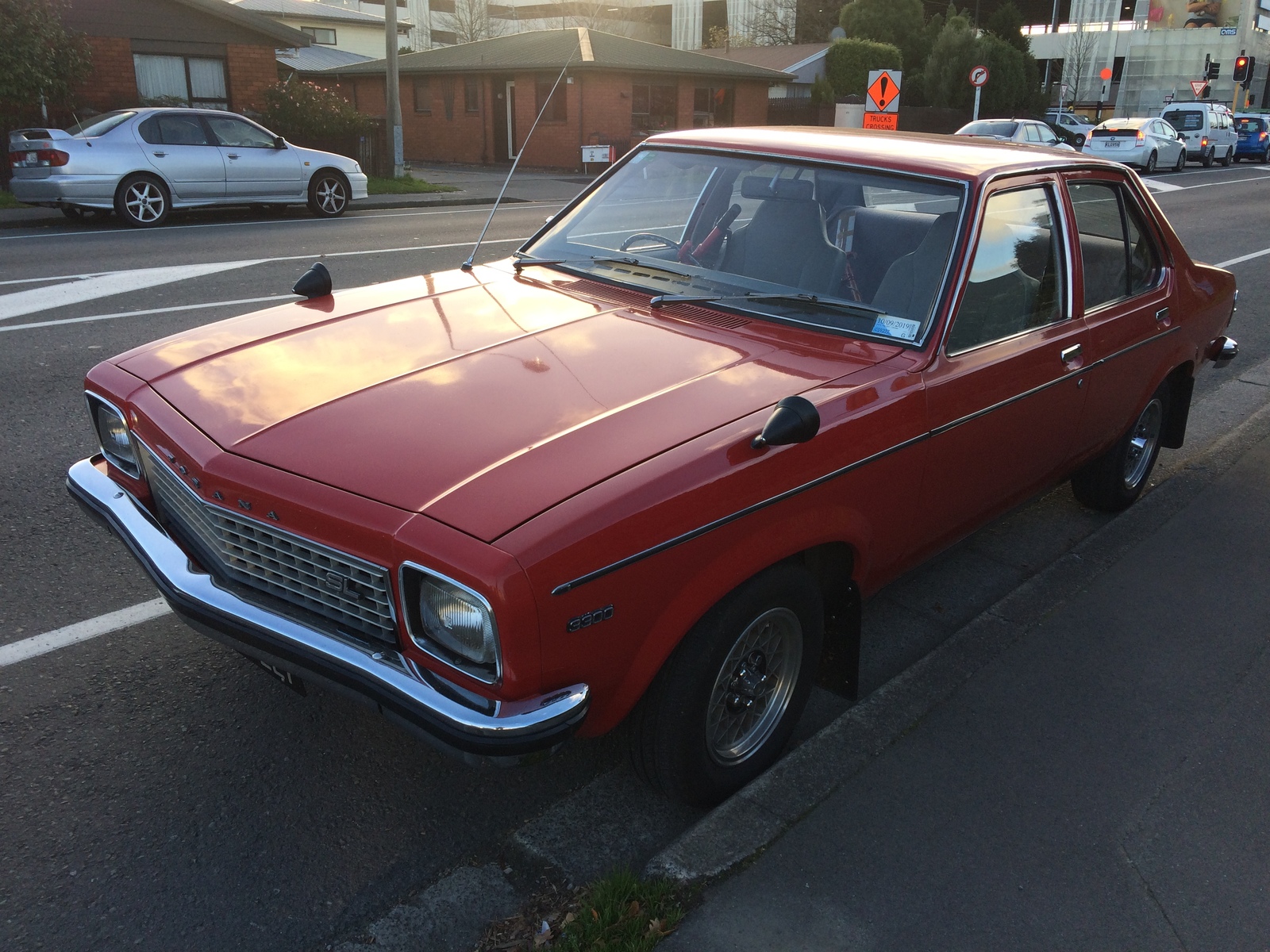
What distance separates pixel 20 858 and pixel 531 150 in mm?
29980

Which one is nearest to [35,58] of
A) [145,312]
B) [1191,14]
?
[145,312]

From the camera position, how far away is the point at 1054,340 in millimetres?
3918

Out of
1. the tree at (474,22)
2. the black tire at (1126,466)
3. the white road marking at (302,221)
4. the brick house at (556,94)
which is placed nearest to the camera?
the black tire at (1126,466)

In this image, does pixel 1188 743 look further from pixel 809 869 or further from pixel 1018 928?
pixel 809 869

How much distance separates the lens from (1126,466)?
5.06 meters

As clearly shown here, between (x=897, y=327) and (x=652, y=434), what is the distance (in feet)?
3.72

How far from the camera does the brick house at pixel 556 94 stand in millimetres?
29719

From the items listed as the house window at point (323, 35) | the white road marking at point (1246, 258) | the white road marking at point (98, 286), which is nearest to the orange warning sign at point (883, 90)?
the white road marking at point (1246, 258)

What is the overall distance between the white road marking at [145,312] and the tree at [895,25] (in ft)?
140

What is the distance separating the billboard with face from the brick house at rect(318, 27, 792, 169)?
42.7m

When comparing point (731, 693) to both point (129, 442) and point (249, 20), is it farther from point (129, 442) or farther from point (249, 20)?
point (249, 20)

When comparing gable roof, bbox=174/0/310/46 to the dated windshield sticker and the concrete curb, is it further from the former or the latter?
the dated windshield sticker

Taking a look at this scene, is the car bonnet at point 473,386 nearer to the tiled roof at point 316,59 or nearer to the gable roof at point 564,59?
the gable roof at point 564,59

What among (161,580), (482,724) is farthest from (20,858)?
(482,724)
